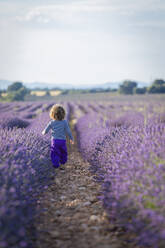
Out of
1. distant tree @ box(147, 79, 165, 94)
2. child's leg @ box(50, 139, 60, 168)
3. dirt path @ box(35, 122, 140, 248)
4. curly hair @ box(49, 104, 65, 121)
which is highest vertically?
distant tree @ box(147, 79, 165, 94)

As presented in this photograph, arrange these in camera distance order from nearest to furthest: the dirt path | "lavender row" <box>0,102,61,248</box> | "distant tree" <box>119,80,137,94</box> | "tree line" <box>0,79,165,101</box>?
"lavender row" <box>0,102,61,248</box> → the dirt path → "tree line" <box>0,79,165,101</box> → "distant tree" <box>119,80,137,94</box>

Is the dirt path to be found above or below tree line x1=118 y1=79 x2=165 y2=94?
below

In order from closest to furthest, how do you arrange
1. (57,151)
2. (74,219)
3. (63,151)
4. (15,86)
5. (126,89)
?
1. (74,219)
2. (57,151)
3. (63,151)
4. (126,89)
5. (15,86)

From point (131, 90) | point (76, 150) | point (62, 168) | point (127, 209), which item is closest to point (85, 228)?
point (127, 209)

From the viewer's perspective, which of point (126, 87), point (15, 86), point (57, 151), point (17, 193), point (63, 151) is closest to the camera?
point (17, 193)

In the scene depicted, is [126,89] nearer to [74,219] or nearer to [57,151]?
[57,151]

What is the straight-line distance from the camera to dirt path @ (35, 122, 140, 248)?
2109 mm

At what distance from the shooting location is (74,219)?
2.57m

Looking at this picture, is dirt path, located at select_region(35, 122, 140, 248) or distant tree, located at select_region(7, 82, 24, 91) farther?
distant tree, located at select_region(7, 82, 24, 91)

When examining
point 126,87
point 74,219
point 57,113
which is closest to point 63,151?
point 57,113

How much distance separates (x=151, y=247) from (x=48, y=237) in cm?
85

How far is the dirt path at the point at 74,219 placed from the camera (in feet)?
6.92

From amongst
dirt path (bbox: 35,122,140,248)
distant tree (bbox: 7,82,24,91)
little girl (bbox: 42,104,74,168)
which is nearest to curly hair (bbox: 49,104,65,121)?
little girl (bbox: 42,104,74,168)

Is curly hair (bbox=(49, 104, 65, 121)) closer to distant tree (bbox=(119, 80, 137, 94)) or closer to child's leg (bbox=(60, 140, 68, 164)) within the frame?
child's leg (bbox=(60, 140, 68, 164))
